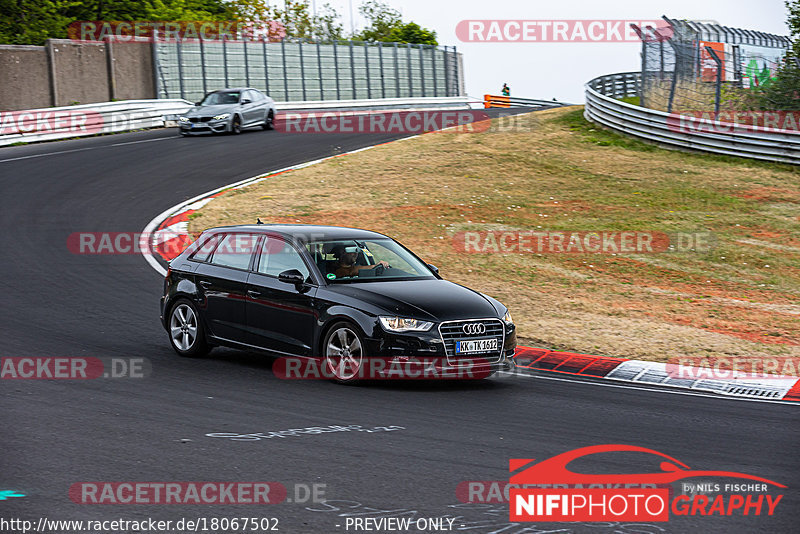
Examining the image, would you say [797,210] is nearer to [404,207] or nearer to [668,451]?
[404,207]

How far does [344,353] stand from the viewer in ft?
30.2

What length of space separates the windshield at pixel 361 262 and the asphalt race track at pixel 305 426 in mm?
1195

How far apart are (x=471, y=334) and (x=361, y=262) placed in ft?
5.03

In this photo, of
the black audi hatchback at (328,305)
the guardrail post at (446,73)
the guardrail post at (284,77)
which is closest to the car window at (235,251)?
the black audi hatchback at (328,305)

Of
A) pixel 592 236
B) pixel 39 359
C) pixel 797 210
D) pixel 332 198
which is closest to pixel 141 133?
pixel 332 198

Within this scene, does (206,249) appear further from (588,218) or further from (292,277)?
(588,218)

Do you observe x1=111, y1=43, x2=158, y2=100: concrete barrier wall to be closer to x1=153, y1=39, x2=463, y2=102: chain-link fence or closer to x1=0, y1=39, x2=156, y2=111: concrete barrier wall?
x1=0, y1=39, x2=156, y2=111: concrete barrier wall

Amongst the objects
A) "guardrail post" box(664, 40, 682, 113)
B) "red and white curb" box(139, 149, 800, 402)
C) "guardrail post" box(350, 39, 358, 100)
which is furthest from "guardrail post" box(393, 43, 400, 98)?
"red and white curb" box(139, 149, 800, 402)

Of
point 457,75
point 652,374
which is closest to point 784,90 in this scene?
point 652,374

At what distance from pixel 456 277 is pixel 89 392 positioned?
7591 mm

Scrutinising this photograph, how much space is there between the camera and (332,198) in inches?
842

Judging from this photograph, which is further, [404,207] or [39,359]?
[404,207]

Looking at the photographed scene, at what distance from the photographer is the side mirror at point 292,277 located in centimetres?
961

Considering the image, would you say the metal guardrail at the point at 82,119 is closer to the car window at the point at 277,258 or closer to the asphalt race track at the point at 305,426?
the asphalt race track at the point at 305,426
